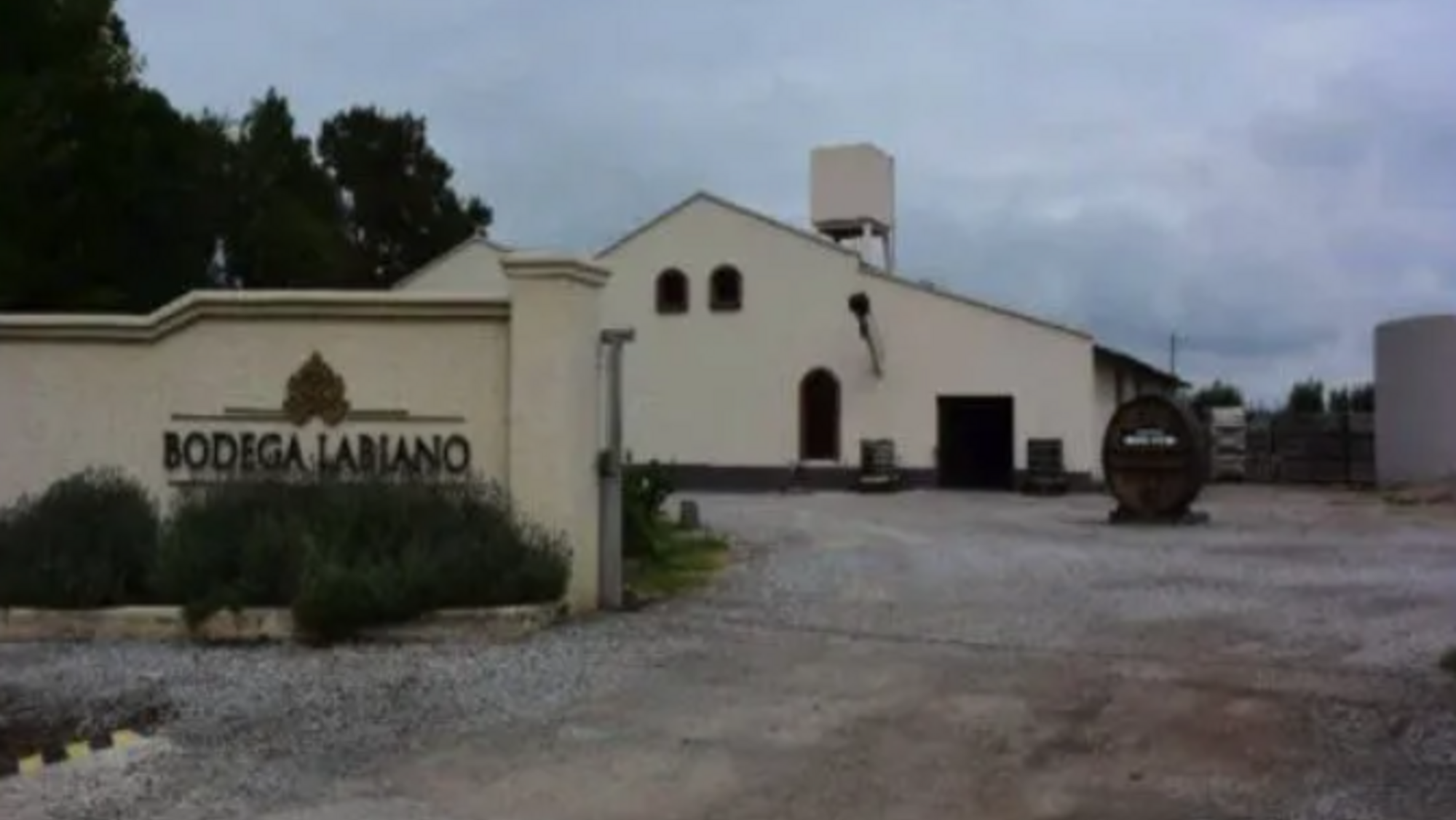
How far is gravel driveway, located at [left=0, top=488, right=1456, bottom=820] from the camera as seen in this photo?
782 centimetres

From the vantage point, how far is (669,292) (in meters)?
39.2

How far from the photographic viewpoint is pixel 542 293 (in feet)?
45.4

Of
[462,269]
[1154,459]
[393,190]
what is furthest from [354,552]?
[393,190]

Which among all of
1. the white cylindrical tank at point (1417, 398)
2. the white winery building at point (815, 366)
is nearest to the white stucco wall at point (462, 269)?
the white winery building at point (815, 366)

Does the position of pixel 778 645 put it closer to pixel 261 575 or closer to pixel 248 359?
pixel 261 575

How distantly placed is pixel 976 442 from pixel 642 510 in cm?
2172

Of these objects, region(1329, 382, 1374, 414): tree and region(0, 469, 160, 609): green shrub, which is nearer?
region(0, 469, 160, 609): green shrub

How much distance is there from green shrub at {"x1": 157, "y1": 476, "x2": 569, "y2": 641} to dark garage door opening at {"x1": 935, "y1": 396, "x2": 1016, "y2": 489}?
24610 mm

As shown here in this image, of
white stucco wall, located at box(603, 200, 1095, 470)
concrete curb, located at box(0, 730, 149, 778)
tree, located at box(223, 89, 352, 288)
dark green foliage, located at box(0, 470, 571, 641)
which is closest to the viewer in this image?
concrete curb, located at box(0, 730, 149, 778)

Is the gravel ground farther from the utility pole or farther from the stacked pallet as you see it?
the stacked pallet

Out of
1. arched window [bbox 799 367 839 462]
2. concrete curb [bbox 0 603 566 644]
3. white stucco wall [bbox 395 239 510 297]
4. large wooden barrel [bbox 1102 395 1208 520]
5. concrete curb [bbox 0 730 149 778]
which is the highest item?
white stucco wall [bbox 395 239 510 297]

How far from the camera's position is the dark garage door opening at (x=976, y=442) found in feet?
123

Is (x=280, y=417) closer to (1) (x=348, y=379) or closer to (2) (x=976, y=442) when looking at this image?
(1) (x=348, y=379)

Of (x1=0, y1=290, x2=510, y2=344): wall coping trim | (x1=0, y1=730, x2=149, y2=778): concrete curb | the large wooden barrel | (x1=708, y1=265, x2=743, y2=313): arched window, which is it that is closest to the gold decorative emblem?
(x1=0, y1=290, x2=510, y2=344): wall coping trim
